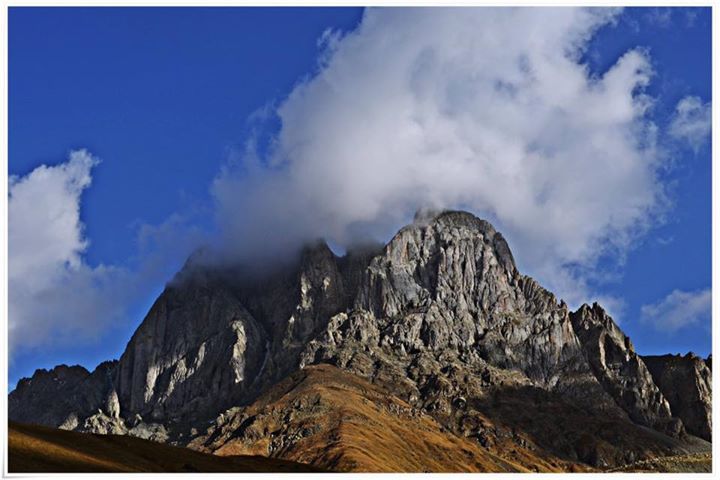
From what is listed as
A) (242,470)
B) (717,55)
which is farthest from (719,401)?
(242,470)

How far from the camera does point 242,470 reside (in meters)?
129

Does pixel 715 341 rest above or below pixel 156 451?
above

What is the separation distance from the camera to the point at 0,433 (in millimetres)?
69062

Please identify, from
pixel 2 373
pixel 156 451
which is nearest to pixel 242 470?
pixel 156 451

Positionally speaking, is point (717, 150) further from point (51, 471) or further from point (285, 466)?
point (285, 466)

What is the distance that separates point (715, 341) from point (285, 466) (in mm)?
79106

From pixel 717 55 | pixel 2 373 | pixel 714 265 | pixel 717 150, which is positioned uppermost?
pixel 717 55

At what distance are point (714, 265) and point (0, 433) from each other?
55550 millimetres

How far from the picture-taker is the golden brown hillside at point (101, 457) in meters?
94.0

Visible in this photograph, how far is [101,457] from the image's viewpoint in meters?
107

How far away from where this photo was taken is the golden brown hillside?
94000 millimetres
